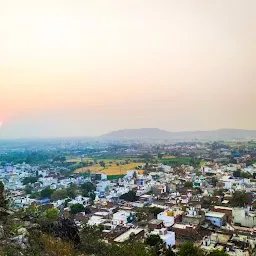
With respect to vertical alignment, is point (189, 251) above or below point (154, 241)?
above

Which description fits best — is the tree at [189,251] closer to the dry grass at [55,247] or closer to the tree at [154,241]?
the tree at [154,241]

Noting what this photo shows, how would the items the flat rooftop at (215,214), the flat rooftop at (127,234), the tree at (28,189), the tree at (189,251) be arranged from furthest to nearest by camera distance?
the tree at (28,189) < the flat rooftop at (215,214) < the flat rooftop at (127,234) < the tree at (189,251)

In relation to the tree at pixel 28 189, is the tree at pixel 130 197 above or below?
above

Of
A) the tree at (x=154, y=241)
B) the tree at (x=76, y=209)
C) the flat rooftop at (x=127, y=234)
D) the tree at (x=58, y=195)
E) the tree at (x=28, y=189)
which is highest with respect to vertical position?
the tree at (x=154, y=241)

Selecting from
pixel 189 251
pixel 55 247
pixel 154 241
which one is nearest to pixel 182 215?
pixel 154 241

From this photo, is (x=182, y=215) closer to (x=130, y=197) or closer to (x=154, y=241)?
(x=154, y=241)

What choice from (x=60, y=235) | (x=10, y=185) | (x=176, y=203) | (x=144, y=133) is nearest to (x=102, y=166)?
(x=10, y=185)

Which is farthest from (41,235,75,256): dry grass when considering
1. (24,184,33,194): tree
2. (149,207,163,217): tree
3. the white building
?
(24,184,33,194): tree

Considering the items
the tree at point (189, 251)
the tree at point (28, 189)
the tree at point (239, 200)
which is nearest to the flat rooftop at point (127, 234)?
the tree at point (189, 251)

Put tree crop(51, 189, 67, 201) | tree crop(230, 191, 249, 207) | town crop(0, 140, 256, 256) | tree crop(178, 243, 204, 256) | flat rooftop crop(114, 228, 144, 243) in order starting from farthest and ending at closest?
tree crop(51, 189, 67, 201) < tree crop(230, 191, 249, 207) < flat rooftop crop(114, 228, 144, 243) < tree crop(178, 243, 204, 256) < town crop(0, 140, 256, 256)

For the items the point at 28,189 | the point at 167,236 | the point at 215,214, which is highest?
the point at 167,236

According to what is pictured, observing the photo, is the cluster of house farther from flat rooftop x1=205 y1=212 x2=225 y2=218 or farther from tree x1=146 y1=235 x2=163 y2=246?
tree x1=146 y1=235 x2=163 y2=246

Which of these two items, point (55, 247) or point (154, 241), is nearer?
point (55, 247)
